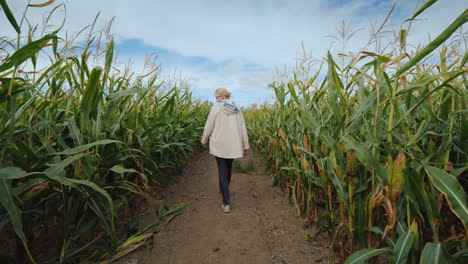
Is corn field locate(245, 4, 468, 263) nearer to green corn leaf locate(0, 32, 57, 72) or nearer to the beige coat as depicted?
the beige coat

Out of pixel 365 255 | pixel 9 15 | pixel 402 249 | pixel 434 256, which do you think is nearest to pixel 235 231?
pixel 365 255

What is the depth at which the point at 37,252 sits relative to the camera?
1639 mm

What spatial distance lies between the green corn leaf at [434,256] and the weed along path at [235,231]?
0.99 m

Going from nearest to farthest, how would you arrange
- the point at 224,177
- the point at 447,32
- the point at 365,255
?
1. the point at 447,32
2. the point at 365,255
3. the point at 224,177

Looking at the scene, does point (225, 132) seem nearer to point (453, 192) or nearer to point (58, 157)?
point (58, 157)

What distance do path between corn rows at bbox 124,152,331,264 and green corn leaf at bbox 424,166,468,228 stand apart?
3.83 ft

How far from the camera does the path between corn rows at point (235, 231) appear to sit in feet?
6.51

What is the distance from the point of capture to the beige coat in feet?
9.98

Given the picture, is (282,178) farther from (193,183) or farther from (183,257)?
(183,257)

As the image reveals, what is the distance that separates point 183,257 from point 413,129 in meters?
2.08

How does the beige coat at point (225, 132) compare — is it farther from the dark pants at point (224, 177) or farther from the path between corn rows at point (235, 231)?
the path between corn rows at point (235, 231)

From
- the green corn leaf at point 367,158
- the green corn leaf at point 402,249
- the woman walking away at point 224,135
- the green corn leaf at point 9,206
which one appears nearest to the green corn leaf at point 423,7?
the green corn leaf at point 367,158

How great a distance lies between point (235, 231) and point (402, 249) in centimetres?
165

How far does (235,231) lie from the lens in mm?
2428
